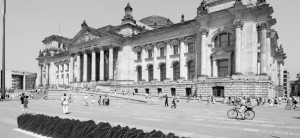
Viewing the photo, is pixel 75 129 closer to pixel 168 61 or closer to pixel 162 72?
pixel 168 61

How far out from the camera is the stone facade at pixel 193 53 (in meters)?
39.0

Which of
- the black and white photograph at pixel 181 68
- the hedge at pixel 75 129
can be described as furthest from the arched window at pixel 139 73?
the hedge at pixel 75 129

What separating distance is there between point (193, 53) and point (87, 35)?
3042 centimetres

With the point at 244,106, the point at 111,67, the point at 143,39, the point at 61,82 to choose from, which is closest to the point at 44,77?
the point at 61,82

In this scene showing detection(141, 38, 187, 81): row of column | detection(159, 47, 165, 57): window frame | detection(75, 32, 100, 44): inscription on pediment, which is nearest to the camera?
detection(141, 38, 187, 81): row of column

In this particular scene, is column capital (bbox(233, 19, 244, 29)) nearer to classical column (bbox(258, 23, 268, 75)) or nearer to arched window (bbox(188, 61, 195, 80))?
classical column (bbox(258, 23, 268, 75))

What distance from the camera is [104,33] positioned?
2318 inches

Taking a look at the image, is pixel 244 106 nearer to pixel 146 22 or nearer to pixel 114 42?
pixel 114 42

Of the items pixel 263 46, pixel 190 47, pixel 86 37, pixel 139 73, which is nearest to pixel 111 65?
pixel 139 73

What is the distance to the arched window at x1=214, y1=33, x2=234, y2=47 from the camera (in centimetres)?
4281

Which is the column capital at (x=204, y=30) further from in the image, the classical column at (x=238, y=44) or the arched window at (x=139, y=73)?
the arched window at (x=139, y=73)

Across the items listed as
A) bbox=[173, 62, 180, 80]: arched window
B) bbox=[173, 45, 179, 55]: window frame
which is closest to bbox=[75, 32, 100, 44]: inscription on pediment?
bbox=[173, 45, 179, 55]: window frame

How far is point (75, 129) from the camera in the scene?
27.1ft

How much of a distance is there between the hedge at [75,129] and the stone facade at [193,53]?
1278 inches
